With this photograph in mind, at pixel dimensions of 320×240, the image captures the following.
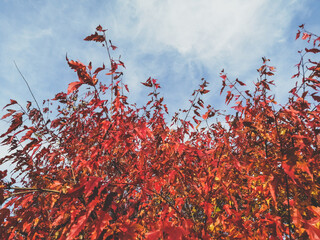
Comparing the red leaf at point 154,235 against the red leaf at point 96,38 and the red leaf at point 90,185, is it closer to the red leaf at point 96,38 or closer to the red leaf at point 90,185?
the red leaf at point 90,185

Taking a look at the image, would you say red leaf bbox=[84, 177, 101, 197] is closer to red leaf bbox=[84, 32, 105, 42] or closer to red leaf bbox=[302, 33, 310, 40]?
red leaf bbox=[84, 32, 105, 42]

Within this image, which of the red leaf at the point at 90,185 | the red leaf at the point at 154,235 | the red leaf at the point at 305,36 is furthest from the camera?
the red leaf at the point at 305,36

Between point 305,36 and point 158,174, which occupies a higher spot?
point 305,36

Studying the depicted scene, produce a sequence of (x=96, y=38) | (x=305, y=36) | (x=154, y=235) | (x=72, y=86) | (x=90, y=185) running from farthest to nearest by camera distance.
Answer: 1. (x=305, y=36)
2. (x=96, y=38)
3. (x=72, y=86)
4. (x=154, y=235)
5. (x=90, y=185)

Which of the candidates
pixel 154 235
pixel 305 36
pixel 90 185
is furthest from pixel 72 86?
pixel 305 36

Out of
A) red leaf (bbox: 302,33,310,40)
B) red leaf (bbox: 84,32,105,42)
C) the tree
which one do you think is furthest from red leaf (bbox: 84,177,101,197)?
red leaf (bbox: 302,33,310,40)

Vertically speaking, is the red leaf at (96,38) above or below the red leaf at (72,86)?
above

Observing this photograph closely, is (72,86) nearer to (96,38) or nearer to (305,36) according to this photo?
(96,38)

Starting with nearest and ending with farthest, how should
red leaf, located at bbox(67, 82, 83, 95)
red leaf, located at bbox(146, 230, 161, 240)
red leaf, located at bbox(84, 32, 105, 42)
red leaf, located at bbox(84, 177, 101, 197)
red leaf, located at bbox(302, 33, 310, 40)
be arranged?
red leaf, located at bbox(84, 177, 101, 197) < red leaf, located at bbox(146, 230, 161, 240) < red leaf, located at bbox(67, 82, 83, 95) < red leaf, located at bbox(84, 32, 105, 42) < red leaf, located at bbox(302, 33, 310, 40)

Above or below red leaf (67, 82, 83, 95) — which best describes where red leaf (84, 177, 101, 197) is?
below

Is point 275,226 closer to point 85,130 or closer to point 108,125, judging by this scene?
point 108,125

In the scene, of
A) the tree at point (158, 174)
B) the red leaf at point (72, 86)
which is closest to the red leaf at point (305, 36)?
the tree at point (158, 174)

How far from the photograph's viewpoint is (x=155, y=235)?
1.49 meters

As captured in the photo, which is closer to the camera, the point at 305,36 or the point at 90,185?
the point at 90,185
